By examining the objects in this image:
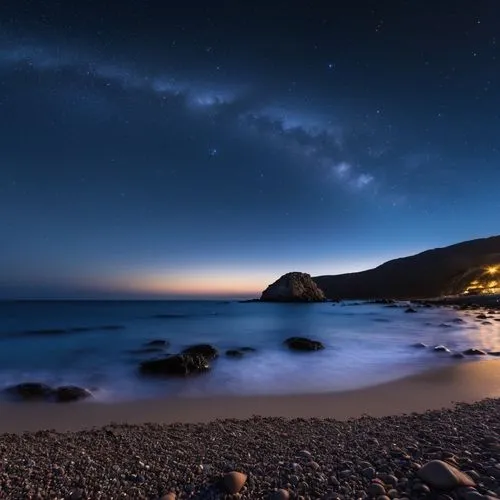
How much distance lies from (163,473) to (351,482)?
1980 millimetres

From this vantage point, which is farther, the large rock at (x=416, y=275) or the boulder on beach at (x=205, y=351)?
the large rock at (x=416, y=275)

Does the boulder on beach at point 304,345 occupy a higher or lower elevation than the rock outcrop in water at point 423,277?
lower

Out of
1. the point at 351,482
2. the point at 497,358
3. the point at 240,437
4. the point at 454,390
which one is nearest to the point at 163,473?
the point at 240,437

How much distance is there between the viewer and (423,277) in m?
151

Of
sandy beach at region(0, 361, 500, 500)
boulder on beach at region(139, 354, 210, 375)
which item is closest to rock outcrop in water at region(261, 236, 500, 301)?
boulder on beach at region(139, 354, 210, 375)

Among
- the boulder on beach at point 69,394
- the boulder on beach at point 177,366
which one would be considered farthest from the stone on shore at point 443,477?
the boulder on beach at point 177,366

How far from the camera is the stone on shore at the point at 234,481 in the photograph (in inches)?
138

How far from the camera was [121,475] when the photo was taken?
3.83 m

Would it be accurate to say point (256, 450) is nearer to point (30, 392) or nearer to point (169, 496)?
point (169, 496)

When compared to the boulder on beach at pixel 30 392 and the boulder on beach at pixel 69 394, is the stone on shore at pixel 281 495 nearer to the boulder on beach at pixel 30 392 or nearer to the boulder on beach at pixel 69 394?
the boulder on beach at pixel 69 394

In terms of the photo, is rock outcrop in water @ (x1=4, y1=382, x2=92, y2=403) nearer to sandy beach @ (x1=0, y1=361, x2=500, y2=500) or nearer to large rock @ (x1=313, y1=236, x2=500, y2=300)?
sandy beach @ (x1=0, y1=361, x2=500, y2=500)

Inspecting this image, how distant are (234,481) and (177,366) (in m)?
7.12

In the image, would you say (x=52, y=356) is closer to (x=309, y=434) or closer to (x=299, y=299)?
(x=309, y=434)

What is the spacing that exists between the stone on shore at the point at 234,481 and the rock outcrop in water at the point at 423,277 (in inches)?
4180
